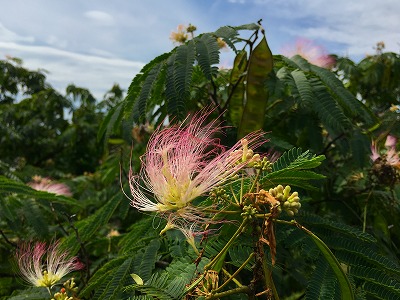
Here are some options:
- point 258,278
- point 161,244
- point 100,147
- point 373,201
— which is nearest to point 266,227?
point 258,278

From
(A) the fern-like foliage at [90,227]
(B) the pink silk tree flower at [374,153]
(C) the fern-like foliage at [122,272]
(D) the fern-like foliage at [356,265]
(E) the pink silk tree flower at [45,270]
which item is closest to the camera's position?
(D) the fern-like foliage at [356,265]

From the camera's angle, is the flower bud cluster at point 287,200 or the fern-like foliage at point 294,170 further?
the fern-like foliage at point 294,170

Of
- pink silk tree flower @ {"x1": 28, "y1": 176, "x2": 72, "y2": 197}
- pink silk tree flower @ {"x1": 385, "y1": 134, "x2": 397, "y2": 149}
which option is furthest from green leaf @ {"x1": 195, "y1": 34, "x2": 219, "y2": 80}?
pink silk tree flower @ {"x1": 28, "y1": 176, "x2": 72, "y2": 197}

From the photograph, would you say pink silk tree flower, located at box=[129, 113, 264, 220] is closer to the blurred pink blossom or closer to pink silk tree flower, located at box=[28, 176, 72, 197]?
the blurred pink blossom

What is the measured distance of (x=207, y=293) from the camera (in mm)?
1140

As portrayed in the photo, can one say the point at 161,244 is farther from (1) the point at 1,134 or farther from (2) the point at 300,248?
(1) the point at 1,134

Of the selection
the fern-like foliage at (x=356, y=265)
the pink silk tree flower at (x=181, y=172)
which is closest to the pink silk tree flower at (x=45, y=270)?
the pink silk tree flower at (x=181, y=172)

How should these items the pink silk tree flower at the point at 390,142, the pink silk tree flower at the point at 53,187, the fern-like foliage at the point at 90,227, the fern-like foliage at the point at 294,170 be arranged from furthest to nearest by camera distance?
the pink silk tree flower at the point at 53,187
the pink silk tree flower at the point at 390,142
the fern-like foliage at the point at 90,227
the fern-like foliage at the point at 294,170

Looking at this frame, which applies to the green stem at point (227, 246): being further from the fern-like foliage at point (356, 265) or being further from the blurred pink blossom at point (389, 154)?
the blurred pink blossom at point (389, 154)

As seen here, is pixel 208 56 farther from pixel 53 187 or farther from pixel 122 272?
pixel 53 187

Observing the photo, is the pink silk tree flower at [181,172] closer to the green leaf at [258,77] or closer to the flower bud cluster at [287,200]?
the flower bud cluster at [287,200]

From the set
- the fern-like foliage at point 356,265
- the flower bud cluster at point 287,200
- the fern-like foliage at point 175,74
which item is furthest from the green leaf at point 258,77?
the flower bud cluster at point 287,200

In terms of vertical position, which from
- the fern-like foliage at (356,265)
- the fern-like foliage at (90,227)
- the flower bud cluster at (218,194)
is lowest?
the fern-like foliage at (90,227)

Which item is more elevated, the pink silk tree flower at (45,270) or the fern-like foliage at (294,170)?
the fern-like foliage at (294,170)
